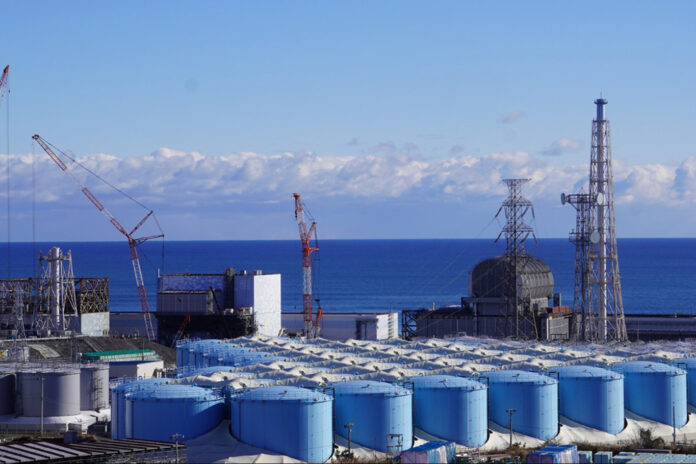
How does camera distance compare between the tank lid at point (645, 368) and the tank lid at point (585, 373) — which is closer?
the tank lid at point (585, 373)

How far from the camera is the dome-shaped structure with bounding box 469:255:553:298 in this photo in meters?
102

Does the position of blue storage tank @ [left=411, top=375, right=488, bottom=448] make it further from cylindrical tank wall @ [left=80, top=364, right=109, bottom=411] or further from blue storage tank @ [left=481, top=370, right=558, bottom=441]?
cylindrical tank wall @ [left=80, top=364, right=109, bottom=411]

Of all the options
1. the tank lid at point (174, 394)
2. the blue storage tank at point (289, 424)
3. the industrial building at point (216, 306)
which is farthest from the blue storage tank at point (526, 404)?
the industrial building at point (216, 306)

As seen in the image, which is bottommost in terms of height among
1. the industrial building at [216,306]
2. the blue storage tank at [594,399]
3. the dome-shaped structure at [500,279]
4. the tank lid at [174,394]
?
the blue storage tank at [594,399]

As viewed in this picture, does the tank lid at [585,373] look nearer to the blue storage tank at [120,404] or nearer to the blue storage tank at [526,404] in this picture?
the blue storage tank at [526,404]

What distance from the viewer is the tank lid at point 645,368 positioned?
69438 mm

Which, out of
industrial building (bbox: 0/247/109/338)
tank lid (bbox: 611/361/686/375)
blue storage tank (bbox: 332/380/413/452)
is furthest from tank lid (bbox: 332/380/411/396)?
industrial building (bbox: 0/247/109/338)

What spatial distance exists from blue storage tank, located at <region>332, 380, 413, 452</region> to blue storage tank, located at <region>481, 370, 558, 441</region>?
7.61 meters

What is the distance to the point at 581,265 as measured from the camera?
9831 centimetres

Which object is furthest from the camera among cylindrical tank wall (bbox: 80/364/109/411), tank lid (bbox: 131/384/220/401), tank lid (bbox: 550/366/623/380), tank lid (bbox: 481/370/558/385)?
cylindrical tank wall (bbox: 80/364/109/411)

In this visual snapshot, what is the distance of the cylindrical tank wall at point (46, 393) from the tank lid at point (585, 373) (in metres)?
31.9

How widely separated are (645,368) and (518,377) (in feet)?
36.7

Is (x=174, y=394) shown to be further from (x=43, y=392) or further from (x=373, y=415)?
(x=43, y=392)

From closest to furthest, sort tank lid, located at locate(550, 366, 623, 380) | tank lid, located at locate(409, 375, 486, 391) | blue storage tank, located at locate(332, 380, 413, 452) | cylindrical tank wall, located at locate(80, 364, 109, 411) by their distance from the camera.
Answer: blue storage tank, located at locate(332, 380, 413, 452) < tank lid, located at locate(409, 375, 486, 391) < tank lid, located at locate(550, 366, 623, 380) < cylindrical tank wall, located at locate(80, 364, 109, 411)
